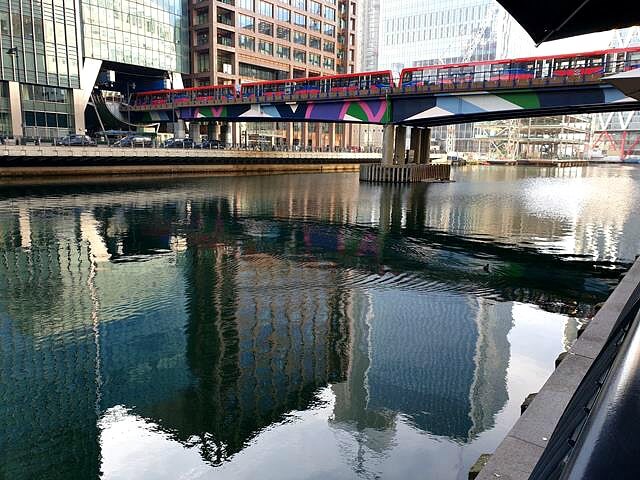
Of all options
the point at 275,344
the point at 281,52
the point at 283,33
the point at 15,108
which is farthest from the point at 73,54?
the point at 275,344

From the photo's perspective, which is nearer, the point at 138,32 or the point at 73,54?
Answer: the point at 73,54

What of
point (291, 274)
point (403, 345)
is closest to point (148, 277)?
point (291, 274)

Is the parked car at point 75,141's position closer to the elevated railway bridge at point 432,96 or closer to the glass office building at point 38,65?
the glass office building at point 38,65

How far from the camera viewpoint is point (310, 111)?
58.3 meters

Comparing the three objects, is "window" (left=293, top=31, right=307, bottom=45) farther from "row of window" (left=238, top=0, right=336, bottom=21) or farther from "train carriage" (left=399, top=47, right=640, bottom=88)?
"train carriage" (left=399, top=47, right=640, bottom=88)

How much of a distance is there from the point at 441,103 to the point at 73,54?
168 feet

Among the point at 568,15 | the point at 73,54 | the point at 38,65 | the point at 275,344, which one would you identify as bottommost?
the point at 275,344

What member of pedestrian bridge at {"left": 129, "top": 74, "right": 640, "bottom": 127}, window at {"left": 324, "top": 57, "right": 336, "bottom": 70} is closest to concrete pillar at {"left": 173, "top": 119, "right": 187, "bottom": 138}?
pedestrian bridge at {"left": 129, "top": 74, "right": 640, "bottom": 127}

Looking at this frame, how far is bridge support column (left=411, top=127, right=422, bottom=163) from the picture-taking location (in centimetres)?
6219

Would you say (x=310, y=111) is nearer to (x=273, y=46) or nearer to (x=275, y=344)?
(x=273, y=46)

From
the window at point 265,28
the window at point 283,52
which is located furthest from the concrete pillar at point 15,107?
the window at point 283,52

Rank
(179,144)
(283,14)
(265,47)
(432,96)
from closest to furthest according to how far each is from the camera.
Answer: (432,96) → (179,144) → (265,47) → (283,14)

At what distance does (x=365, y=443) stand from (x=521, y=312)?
23.3ft

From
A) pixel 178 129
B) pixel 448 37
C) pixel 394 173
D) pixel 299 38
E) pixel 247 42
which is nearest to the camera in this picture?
pixel 394 173
